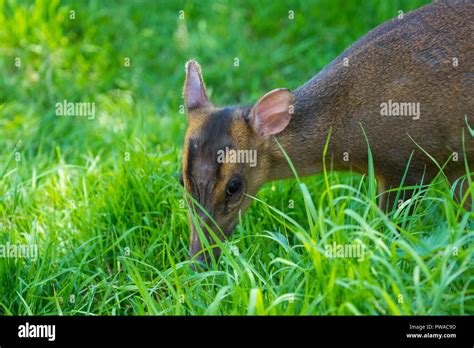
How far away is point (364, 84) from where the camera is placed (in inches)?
224

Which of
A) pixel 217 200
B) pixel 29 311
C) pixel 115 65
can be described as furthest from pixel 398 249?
pixel 115 65

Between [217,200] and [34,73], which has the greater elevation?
[34,73]

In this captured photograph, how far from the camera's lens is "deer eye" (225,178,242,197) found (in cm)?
533

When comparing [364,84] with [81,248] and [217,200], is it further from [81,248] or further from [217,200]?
[81,248]

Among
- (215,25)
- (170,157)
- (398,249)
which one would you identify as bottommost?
(398,249)

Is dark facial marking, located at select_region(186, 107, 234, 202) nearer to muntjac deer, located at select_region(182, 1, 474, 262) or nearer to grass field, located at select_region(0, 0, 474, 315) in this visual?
muntjac deer, located at select_region(182, 1, 474, 262)

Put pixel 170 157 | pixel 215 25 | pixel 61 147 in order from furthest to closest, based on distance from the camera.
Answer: pixel 215 25, pixel 61 147, pixel 170 157

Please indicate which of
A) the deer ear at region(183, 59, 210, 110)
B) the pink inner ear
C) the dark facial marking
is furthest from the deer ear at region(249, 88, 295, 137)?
the deer ear at region(183, 59, 210, 110)

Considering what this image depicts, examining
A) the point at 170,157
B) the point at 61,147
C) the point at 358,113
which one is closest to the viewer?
the point at 358,113

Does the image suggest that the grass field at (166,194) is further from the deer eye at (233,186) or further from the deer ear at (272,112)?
the deer ear at (272,112)

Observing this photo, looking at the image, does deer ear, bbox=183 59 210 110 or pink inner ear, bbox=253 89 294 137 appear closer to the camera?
pink inner ear, bbox=253 89 294 137

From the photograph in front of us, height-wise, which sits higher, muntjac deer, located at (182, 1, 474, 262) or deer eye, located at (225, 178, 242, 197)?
muntjac deer, located at (182, 1, 474, 262)

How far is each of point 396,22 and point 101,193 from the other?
239 centimetres

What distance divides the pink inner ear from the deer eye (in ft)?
1.38
